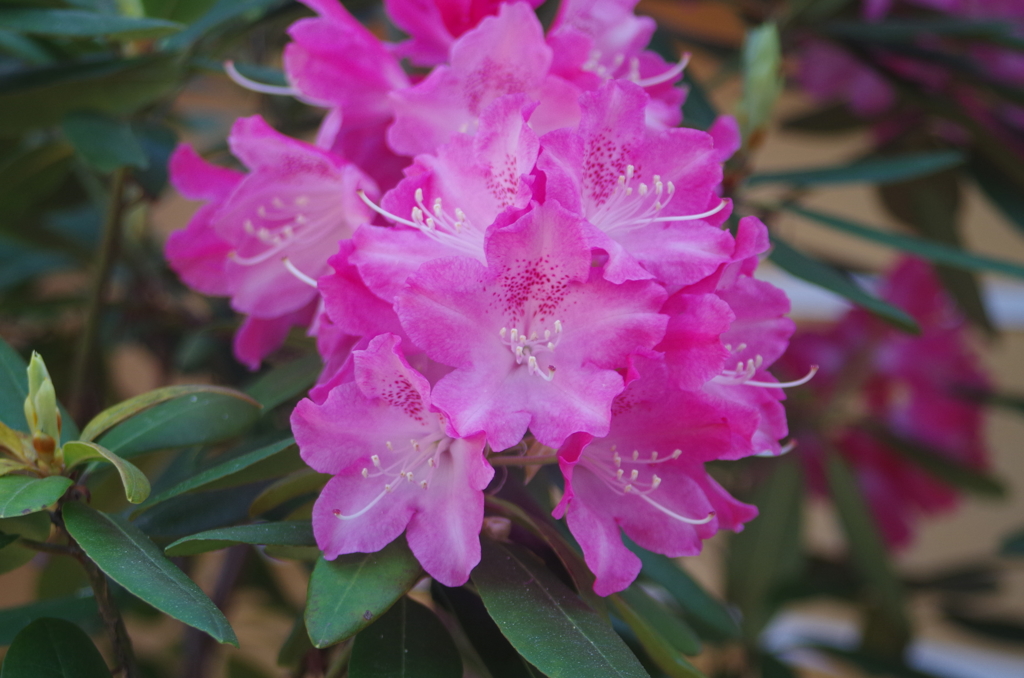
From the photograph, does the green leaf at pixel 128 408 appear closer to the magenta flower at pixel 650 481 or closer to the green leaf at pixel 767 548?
the magenta flower at pixel 650 481

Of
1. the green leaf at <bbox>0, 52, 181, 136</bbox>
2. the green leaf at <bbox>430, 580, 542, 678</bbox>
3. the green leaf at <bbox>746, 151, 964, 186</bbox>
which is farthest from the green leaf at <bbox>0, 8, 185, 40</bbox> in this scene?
the green leaf at <bbox>746, 151, 964, 186</bbox>

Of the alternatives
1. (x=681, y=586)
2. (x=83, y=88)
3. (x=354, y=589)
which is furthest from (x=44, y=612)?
(x=681, y=586)

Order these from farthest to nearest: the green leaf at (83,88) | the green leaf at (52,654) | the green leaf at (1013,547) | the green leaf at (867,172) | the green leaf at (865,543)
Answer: the green leaf at (1013,547)
the green leaf at (865,543)
the green leaf at (867,172)
the green leaf at (83,88)
the green leaf at (52,654)

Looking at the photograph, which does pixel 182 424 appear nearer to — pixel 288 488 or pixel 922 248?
pixel 288 488

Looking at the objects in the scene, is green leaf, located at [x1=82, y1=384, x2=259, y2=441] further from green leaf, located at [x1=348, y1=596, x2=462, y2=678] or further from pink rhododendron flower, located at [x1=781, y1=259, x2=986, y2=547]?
pink rhododendron flower, located at [x1=781, y1=259, x2=986, y2=547]

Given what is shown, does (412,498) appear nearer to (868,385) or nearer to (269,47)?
(269,47)

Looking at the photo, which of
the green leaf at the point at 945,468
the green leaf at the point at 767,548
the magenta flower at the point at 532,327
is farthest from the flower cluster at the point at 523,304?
the green leaf at the point at 945,468
